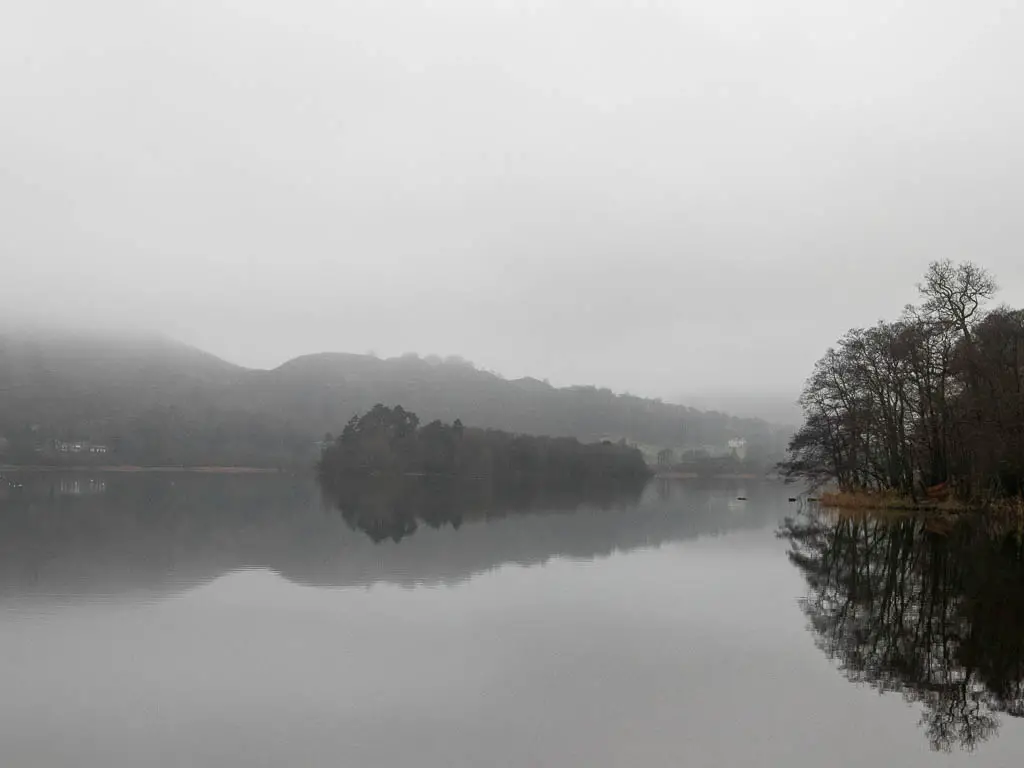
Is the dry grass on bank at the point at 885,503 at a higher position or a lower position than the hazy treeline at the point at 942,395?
lower

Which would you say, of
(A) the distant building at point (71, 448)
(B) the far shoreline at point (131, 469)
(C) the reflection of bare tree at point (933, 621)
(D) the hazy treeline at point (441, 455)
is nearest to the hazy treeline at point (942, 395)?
(C) the reflection of bare tree at point (933, 621)

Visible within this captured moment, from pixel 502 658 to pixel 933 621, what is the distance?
8.97 m

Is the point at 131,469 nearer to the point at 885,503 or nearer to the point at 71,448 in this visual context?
the point at 71,448

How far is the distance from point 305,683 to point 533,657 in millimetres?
3893

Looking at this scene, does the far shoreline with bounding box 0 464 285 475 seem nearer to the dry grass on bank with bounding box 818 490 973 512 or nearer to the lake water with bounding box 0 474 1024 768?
the dry grass on bank with bounding box 818 490 973 512

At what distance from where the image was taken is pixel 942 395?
48.2 meters

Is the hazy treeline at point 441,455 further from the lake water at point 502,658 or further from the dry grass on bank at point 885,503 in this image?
the lake water at point 502,658

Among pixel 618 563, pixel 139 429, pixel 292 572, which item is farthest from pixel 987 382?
pixel 139 429

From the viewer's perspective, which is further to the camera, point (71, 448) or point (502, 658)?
point (71, 448)

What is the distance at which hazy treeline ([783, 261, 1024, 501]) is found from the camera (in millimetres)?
42562

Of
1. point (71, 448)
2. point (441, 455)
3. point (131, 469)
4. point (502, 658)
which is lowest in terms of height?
point (131, 469)

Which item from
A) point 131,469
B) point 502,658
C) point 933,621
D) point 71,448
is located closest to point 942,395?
point 933,621

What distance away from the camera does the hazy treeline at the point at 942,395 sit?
42.6 meters

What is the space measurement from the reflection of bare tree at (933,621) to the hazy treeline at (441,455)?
107 m
